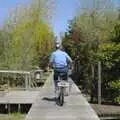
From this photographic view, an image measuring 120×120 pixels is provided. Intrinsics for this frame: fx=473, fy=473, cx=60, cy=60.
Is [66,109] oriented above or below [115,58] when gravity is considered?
below

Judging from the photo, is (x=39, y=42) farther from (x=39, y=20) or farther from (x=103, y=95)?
(x=103, y=95)

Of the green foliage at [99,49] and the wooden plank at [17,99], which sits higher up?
the green foliage at [99,49]

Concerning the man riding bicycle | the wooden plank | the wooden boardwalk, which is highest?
the man riding bicycle

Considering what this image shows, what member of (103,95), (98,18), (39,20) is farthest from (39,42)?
(103,95)

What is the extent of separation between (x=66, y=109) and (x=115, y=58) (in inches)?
178

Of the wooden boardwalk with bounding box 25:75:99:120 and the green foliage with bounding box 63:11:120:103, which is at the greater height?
the green foliage with bounding box 63:11:120:103

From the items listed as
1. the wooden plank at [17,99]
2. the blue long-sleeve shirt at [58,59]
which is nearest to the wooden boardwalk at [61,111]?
the blue long-sleeve shirt at [58,59]

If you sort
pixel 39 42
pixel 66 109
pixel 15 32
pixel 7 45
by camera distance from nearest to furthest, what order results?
pixel 66 109 < pixel 7 45 < pixel 15 32 < pixel 39 42

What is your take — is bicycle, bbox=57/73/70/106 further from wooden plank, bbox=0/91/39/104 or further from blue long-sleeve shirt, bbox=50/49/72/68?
wooden plank, bbox=0/91/39/104

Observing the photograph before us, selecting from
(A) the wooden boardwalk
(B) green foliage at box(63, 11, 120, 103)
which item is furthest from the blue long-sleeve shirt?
(B) green foliage at box(63, 11, 120, 103)

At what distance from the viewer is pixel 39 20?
151 ft

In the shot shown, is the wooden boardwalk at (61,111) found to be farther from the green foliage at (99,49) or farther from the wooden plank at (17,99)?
the wooden plank at (17,99)

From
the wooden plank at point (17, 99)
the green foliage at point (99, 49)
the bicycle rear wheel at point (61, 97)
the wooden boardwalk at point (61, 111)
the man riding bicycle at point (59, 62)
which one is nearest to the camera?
the wooden boardwalk at point (61, 111)

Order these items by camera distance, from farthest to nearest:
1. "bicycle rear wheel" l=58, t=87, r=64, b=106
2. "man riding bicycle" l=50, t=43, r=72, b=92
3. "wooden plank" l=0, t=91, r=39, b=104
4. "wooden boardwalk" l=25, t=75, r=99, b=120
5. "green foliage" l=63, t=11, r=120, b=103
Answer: "wooden plank" l=0, t=91, r=39, b=104 → "green foliage" l=63, t=11, r=120, b=103 → "man riding bicycle" l=50, t=43, r=72, b=92 → "bicycle rear wheel" l=58, t=87, r=64, b=106 → "wooden boardwalk" l=25, t=75, r=99, b=120
